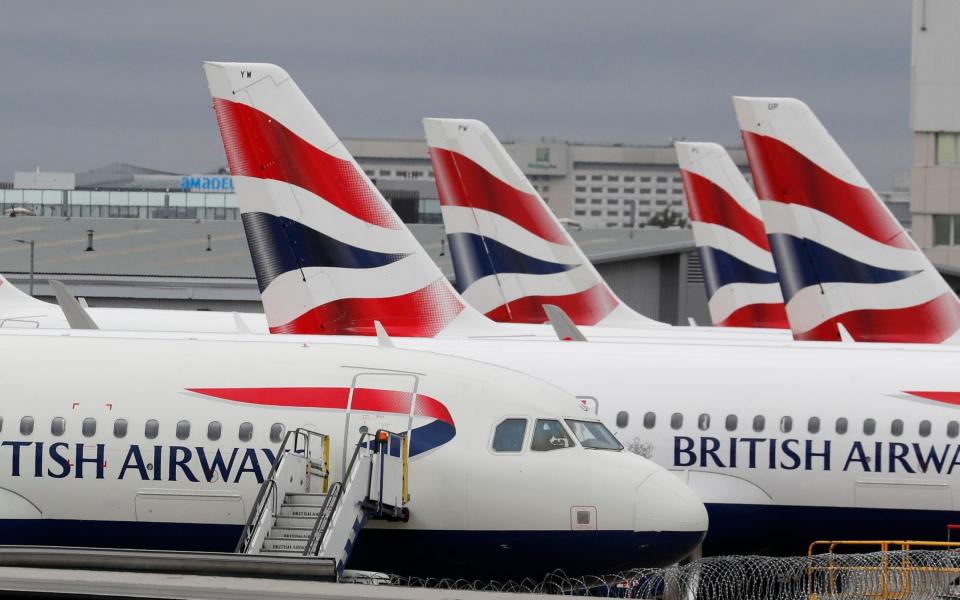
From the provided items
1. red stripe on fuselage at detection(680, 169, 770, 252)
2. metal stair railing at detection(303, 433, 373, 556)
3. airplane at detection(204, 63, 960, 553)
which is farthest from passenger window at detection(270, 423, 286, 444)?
red stripe on fuselage at detection(680, 169, 770, 252)

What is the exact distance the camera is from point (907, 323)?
99.6 ft

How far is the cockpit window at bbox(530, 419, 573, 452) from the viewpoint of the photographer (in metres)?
20.2

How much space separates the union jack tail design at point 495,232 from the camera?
124 feet

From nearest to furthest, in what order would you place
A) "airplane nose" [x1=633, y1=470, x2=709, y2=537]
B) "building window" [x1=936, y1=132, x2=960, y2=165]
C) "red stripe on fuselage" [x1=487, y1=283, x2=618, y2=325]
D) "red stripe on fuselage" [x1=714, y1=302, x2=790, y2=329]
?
"airplane nose" [x1=633, y1=470, x2=709, y2=537]
"red stripe on fuselage" [x1=487, y1=283, x2=618, y2=325]
"red stripe on fuselage" [x1=714, y1=302, x2=790, y2=329]
"building window" [x1=936, y1=132, x2=960, y2=165]

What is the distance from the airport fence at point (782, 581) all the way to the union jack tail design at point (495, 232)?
15.8 m

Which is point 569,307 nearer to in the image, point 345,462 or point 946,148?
point 345,462

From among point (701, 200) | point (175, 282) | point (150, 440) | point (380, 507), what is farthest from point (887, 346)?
point (175, 282)

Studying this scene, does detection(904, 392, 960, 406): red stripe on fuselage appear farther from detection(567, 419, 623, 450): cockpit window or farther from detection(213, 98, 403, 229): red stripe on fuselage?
detection(213, 98, 403, 229): red stripe on fuselage

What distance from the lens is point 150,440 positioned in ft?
66.8

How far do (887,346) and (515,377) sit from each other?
9.01 m

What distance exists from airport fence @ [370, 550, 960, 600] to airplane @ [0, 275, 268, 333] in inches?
543

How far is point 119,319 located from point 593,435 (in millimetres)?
16732

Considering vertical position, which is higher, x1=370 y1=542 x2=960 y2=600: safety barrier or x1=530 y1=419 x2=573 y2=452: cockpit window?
x1=530 y1=419 x2=573 y2=452: cockpit window

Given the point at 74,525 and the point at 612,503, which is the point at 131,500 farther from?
the point at 612,503
